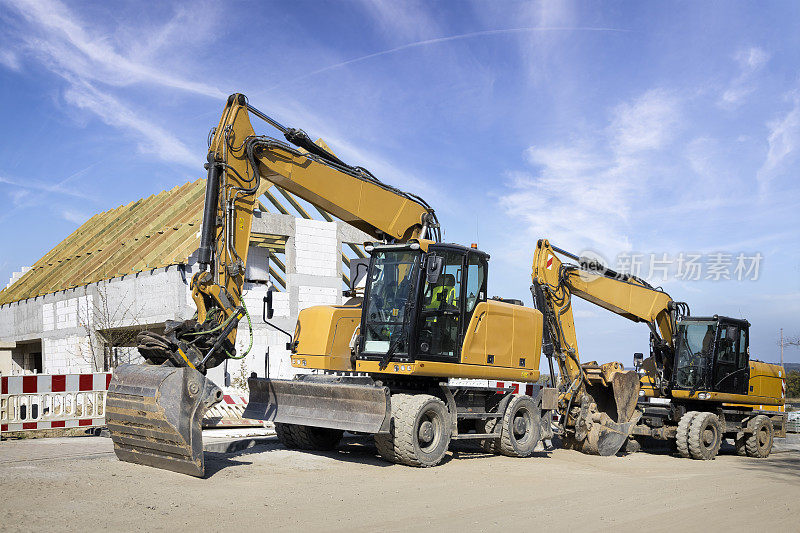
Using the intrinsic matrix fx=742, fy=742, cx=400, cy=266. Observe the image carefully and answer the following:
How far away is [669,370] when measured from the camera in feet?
53.0

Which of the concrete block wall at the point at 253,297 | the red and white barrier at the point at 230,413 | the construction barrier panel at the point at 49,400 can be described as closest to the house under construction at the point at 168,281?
the concrete block wall at the point at 253,297

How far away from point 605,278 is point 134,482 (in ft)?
34.7

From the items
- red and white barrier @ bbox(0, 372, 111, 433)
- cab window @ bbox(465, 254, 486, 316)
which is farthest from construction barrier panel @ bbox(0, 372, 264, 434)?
cab window @ bbox(465, 254, 486, 316)

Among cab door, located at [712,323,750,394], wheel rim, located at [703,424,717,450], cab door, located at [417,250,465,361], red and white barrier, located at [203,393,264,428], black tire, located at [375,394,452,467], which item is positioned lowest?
wheel rim, located at [703,424,717,450]

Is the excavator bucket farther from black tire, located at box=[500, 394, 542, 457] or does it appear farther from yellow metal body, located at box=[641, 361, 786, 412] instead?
black tire, located at box=[500, 394, 542, 457]

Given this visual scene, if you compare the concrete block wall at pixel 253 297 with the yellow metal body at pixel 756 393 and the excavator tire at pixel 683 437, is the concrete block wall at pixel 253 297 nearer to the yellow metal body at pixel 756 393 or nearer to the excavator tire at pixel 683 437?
the yellow metal body at pixel 756 393

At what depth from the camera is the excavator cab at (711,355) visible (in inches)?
612

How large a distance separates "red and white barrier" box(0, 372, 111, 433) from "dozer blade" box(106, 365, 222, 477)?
4.04 meters

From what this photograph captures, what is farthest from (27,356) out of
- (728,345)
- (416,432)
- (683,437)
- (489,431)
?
(728,345)

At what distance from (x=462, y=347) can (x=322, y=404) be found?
235 centimetres

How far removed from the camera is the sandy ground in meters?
6.87

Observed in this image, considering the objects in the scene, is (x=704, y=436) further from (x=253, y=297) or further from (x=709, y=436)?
(x=253, y=297)

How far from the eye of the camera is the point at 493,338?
1208cm

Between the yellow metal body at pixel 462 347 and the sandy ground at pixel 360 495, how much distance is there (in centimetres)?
142
